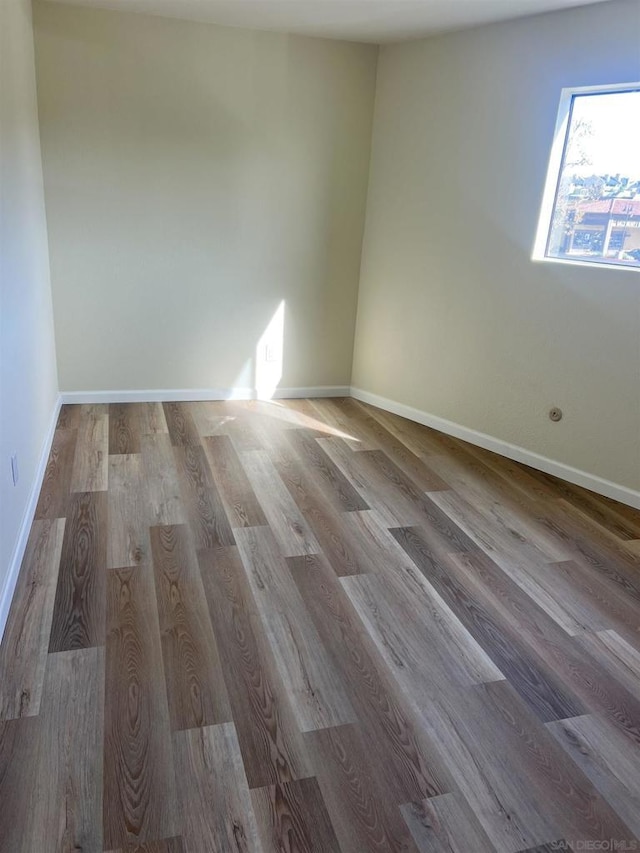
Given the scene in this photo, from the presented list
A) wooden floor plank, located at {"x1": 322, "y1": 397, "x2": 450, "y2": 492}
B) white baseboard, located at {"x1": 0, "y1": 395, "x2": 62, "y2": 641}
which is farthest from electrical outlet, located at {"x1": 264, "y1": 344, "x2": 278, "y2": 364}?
white baseboard, located at {"x1": 0, "y1": 395, "x2": 62, "y2": 641}

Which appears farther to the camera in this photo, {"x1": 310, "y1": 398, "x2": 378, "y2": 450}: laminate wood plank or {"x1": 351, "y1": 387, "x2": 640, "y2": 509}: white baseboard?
{"x1": 310, "y1": 398, "x2": 378, "y2": 450}: laminate wood plank

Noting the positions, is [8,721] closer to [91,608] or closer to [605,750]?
[91,608]

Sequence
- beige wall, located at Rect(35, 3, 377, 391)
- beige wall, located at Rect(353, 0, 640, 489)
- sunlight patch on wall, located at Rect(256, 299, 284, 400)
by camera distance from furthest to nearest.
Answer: sunlight patch on wall, located at Rect(256, 299, 284, 400)
beige wall, located at Rect(35, 3, 377, 391)
beige wall, located at Rect(353, 0, 640, 489)

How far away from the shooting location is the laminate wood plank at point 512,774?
1574mm

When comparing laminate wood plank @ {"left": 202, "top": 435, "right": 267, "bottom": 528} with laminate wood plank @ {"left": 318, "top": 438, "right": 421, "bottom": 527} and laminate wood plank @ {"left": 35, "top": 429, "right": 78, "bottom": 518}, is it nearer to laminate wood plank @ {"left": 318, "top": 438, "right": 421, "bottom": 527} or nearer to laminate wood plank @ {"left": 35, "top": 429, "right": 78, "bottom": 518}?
Answer: laminate wood plank @ {"left": 318, "top": 438, "right": 421, "bottom": 527}

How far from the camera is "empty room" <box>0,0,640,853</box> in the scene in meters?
1.70

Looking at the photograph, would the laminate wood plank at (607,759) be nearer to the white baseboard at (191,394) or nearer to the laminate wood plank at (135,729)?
the laminate wood plank at (135,729)

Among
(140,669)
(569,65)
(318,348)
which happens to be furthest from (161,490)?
(569,65)

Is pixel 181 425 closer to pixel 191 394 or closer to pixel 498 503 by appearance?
pixel 191 394

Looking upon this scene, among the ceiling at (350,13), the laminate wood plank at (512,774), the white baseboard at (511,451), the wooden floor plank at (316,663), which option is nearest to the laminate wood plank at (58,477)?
the wooden floor plank at (316,663)

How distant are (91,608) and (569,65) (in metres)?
3.20

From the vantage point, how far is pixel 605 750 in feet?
5.93

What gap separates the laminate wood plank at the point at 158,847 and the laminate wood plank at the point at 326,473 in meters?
1.72

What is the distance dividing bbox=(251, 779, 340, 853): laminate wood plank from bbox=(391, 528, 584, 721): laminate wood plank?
73cm
